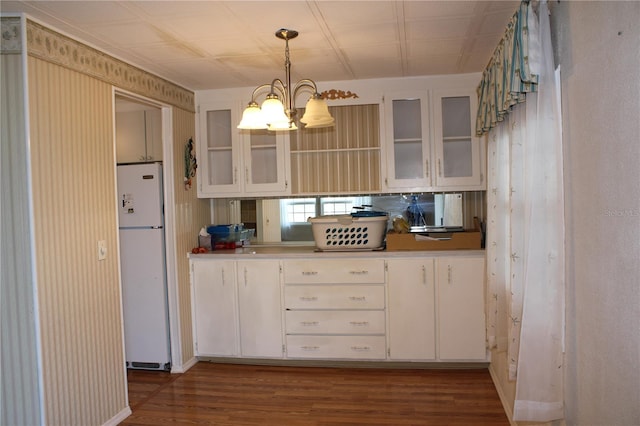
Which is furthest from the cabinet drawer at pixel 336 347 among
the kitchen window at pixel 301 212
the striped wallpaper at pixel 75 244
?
the striped wallpaper at pixel 75 244

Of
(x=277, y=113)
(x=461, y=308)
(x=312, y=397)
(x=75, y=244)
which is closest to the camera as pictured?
(x=277, y=113)

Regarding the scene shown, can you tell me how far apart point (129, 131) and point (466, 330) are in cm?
316

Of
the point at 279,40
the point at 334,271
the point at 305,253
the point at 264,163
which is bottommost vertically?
the point at 334,271

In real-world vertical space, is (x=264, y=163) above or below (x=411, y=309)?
above

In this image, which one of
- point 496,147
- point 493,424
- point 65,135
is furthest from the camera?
point 496,147

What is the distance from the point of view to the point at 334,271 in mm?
3824

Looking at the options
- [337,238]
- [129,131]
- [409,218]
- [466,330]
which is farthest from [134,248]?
[466,330]

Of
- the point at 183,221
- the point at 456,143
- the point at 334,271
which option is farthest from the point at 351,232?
the point at 183,221

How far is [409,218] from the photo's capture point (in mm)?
4203

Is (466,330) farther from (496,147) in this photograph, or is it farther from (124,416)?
(124,416)

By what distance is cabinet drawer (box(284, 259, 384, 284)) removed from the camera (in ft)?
12.4

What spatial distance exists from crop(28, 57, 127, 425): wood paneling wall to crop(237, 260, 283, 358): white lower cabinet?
3.50 feet

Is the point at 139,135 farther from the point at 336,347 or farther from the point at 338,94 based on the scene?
the point at 336,347

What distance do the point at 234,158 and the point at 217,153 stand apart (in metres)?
0.19
